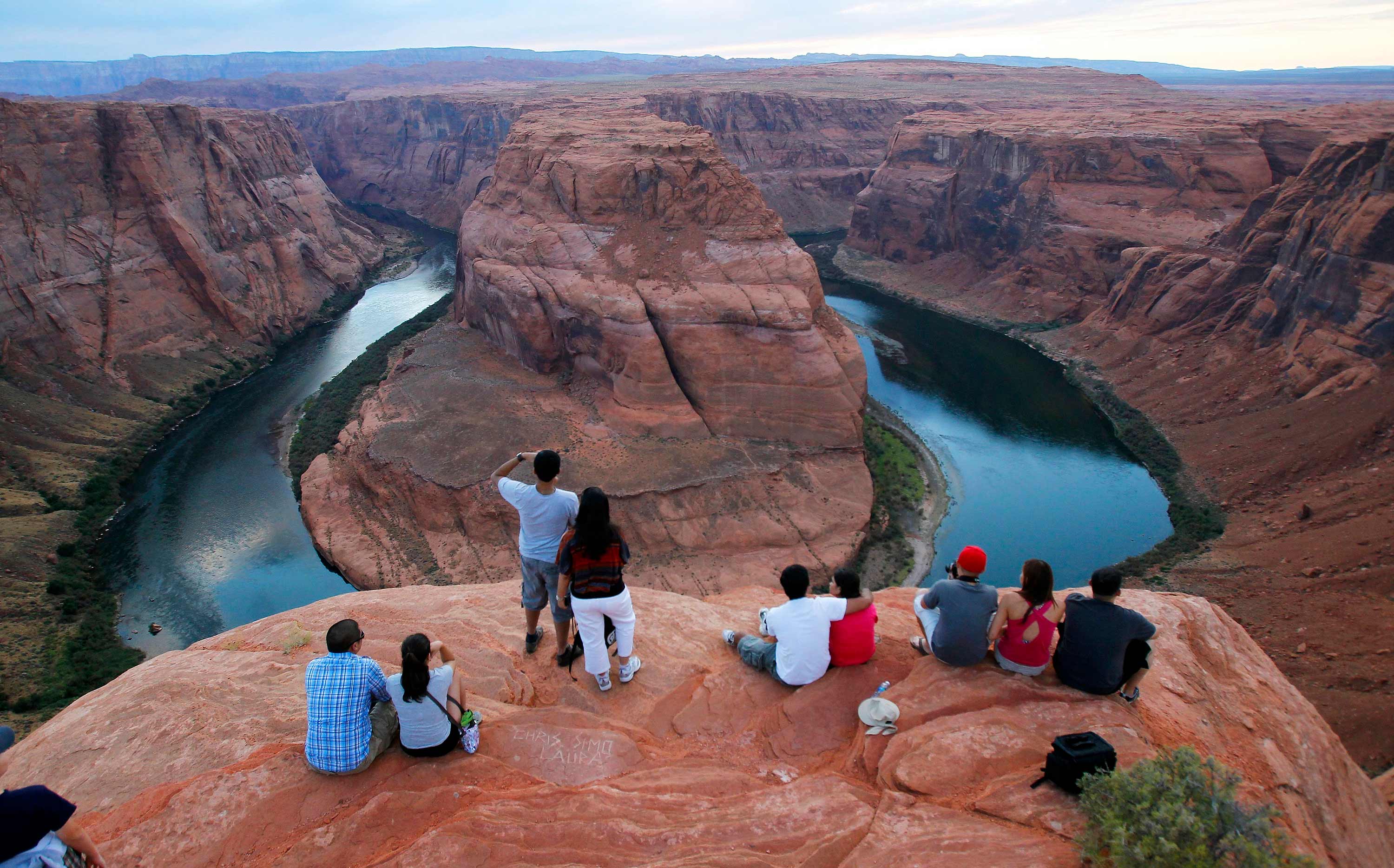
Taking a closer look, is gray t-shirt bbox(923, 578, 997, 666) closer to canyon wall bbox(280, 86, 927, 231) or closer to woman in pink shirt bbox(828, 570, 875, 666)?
woman in pink shirt bbox(828, 570, 875, 666)

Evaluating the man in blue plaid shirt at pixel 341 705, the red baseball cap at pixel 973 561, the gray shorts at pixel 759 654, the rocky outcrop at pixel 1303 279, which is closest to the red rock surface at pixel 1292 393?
the rocky outcrop at pixel 1303 279

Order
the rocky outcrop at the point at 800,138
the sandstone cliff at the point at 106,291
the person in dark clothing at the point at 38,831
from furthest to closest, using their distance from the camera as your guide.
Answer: the rocky outcrop at the point at 800,138, the sandstone cliff at the point at 106,291, the person in dark clothing at the point at 38,831

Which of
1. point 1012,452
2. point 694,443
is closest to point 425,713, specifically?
point 694,443

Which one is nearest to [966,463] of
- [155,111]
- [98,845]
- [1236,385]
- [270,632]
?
[1236,385]

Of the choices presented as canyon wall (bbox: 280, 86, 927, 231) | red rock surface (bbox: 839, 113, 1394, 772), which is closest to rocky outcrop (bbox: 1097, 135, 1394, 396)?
red rock surface (bbox: 839, 113, 1394, 772)

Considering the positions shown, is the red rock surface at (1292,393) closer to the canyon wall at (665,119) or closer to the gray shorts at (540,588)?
the gray shorts at (540,588)

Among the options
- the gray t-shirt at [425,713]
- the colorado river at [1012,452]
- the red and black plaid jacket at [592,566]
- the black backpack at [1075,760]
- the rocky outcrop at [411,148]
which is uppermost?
the rocky outcrop at [411,148]

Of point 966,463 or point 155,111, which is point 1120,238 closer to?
point 966,463

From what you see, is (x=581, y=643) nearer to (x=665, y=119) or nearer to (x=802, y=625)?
(x=802, y=625)
